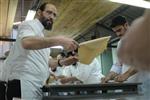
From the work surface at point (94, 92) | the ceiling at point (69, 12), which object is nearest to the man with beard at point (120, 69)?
the work surface at point (94, 92)

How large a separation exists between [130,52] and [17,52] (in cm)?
206

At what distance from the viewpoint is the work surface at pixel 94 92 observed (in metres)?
1.84

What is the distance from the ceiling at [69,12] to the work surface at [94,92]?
471 cm

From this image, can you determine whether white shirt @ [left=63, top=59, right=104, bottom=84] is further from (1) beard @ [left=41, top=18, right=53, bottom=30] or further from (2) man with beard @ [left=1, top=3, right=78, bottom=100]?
(2) man with beard @ [left=1, top=3, right=78, bottom=100]

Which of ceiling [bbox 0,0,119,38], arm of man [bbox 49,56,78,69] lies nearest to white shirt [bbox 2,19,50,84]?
arm of man [bbox 49,56,78,69]

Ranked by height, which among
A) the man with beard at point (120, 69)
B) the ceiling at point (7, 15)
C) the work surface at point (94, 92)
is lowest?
the work surface at point (94, 92)

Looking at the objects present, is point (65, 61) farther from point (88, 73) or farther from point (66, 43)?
point (88, 73)

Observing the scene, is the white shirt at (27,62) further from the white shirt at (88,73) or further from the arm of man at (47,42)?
the white shirt at (88,73)

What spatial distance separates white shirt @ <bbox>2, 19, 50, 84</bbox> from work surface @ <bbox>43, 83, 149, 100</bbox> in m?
0.28

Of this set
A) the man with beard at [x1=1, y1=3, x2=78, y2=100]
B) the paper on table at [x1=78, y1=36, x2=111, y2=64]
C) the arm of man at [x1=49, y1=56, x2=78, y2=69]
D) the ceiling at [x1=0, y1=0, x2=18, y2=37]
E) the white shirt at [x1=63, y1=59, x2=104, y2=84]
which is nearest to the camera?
the paper on table at [x1=78, y1=36, x2=111, y2=64]

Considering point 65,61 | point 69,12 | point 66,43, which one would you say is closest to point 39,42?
point 66,43

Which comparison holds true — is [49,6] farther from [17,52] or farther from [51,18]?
[17,52]

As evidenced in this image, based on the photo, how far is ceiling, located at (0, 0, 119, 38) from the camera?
6.78m

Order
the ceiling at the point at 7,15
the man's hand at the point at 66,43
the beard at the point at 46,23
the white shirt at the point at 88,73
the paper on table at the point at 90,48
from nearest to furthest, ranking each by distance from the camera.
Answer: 1. the man's hand at the point at 66,43
2. the paper on table at the point at 90,48
3. the beard at the point at 46,23
4. the white shirt at the point at 88,73
5. the ceiling at the point at 7,15
